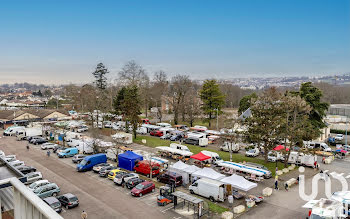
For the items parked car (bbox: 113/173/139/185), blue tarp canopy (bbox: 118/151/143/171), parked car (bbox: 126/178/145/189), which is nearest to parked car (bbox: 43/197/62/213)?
parked car (bbox: 113/173/139/185)

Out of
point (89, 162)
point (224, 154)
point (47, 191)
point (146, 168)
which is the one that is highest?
point (89, 162)

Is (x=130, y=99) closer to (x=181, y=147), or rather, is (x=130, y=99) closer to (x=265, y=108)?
(x=181, y=147)

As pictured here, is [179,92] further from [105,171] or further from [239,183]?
[239,183]

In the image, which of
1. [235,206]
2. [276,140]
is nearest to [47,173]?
[235,206]

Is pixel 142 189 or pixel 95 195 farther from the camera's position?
pixel 95 195

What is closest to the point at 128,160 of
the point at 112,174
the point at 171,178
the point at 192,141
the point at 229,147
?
the point at 112,174

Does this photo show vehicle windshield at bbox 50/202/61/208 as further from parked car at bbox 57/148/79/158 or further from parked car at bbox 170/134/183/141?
parked car at bbox 170/134/183/141

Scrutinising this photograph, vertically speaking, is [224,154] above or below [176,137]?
below
